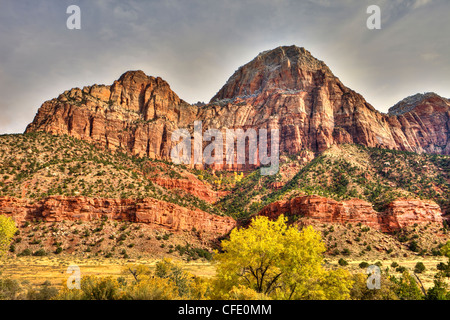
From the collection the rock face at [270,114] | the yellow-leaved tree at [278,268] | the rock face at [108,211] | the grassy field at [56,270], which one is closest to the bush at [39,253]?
the grassy field at [56,270]

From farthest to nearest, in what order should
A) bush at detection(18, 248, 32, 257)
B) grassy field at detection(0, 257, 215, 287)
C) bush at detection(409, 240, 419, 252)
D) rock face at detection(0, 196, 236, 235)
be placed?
bush at detection(409, 240, 419, 252)
rock face at detection(0, 196, 236, 235)
bush at detection(18, 248, 32, 257)
grassy field at detection(0, 257, 215, 287)

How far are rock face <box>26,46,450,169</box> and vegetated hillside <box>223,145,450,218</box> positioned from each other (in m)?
18.5

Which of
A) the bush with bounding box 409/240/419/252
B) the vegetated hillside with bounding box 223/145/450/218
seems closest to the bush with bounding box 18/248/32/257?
the vegetated hillside with bounding box 223/145/450/218

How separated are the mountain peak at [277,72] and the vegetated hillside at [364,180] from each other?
60049 mm

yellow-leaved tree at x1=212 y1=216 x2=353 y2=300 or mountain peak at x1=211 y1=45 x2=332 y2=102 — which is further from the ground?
mountain peak at x1=211 y1=45 x2=332 y2=102

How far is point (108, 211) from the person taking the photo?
61.8m

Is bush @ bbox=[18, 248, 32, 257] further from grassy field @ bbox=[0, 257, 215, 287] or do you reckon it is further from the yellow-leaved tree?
the yellow-leaved tree

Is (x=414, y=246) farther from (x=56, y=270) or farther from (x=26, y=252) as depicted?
(x=26, y=252)

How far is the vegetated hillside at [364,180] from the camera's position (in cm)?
7725

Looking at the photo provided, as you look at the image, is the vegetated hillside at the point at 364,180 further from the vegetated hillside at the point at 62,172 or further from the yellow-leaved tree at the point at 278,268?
the yellow-leaved tree at the point at 278,268

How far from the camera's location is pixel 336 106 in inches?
5448

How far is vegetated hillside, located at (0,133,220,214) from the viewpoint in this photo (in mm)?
59000

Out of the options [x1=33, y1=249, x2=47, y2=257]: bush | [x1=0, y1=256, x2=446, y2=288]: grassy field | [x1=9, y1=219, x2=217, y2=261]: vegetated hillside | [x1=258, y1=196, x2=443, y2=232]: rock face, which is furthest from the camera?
[x1=258, y1=196, x2=443, y2=232]: rock face
